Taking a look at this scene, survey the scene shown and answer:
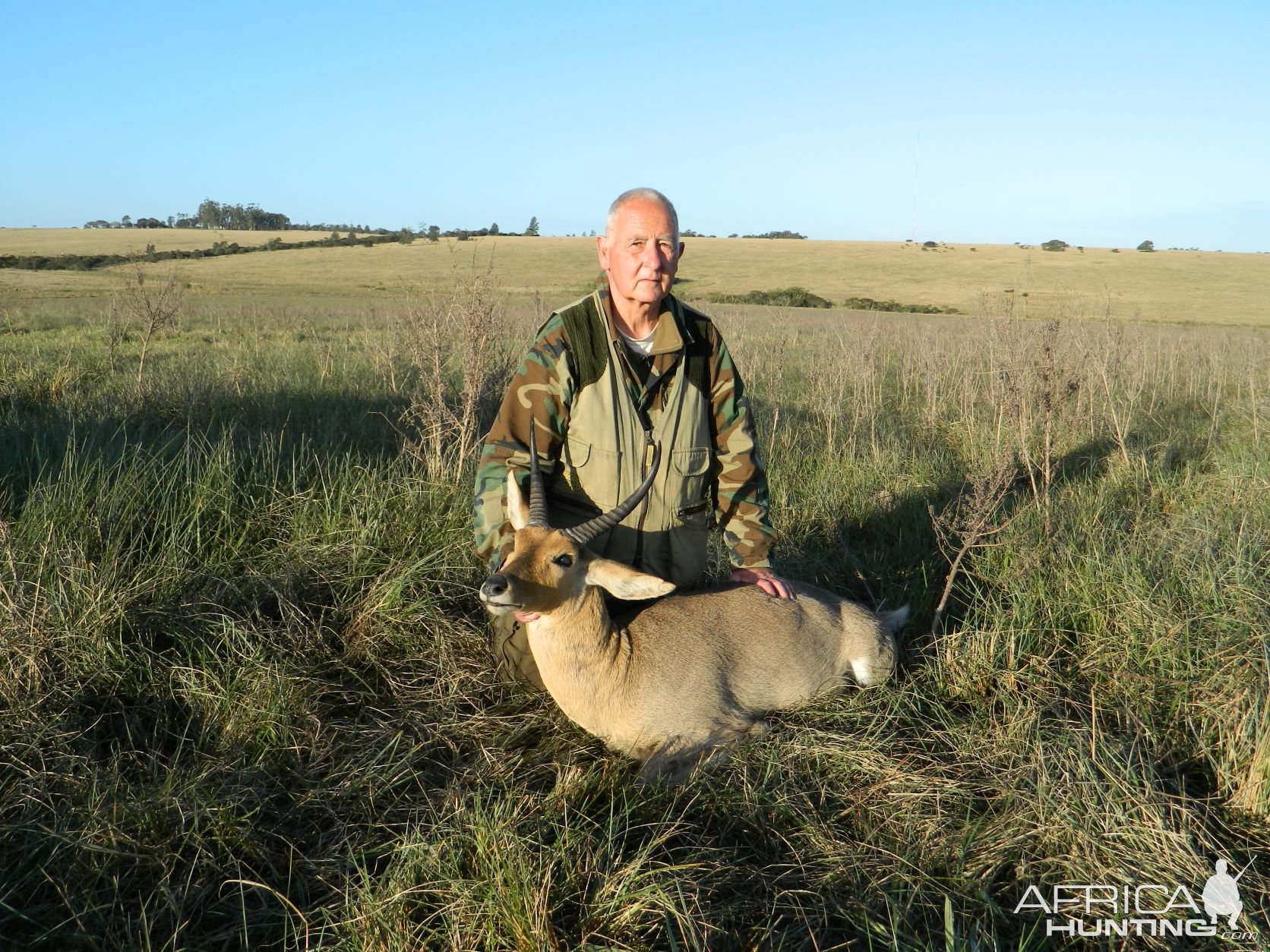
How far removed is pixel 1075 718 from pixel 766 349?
8279 millimetres

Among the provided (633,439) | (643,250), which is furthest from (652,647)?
(643,250)

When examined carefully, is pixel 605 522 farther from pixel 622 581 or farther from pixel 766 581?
pixel 766 581

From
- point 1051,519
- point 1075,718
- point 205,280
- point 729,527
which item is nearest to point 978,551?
point 1051,519

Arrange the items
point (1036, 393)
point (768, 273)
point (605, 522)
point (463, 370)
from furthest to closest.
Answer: point (768, 273) < point (463, 370) < point (1036, 393) < point (605, 522)

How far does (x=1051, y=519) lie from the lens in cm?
571

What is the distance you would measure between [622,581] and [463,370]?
11.4ft

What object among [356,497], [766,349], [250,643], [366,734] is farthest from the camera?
[766,349]

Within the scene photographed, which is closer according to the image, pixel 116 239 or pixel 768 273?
pixel 768 273

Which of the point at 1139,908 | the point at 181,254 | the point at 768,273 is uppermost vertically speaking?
the point at 181,254

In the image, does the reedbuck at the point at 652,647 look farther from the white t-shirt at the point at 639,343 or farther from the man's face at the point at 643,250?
the man's face at the point at 643,250

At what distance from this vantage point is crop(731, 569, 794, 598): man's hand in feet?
13.9

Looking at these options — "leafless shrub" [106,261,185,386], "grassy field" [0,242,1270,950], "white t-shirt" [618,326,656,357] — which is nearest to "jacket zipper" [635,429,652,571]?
"white t-shirt" [618,326,656,357]

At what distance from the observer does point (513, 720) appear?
3.88 metres

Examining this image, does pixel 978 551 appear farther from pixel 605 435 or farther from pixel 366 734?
pixel 366 734
